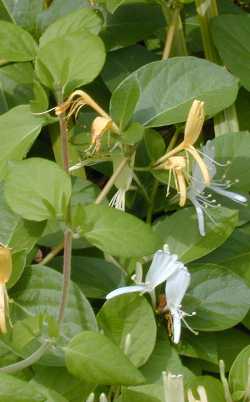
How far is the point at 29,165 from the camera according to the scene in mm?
726

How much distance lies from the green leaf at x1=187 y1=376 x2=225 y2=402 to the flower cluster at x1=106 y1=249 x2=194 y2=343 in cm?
4

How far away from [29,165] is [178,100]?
206 millimetres

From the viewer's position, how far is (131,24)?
0.97m

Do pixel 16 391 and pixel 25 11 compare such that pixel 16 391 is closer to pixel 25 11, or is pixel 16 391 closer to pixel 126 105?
pixel 126 105

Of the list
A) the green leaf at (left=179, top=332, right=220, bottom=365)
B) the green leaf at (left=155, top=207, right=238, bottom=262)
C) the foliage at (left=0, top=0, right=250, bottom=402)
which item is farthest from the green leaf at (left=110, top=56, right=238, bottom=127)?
the green leaf at (left=179, top=332, right=220, bottom=365)

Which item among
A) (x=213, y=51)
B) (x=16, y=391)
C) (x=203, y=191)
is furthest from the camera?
(x=213, y=51)

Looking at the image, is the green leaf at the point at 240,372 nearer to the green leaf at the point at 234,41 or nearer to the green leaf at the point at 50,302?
the green leaf at the point at 50,302

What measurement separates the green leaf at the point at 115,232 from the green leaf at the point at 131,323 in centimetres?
10

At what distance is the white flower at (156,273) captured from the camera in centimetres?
78

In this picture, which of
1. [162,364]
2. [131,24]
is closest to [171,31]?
[131,24]

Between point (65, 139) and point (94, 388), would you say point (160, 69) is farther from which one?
point (94, 388)

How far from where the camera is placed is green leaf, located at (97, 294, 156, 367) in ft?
2.55

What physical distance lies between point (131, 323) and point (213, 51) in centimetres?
39

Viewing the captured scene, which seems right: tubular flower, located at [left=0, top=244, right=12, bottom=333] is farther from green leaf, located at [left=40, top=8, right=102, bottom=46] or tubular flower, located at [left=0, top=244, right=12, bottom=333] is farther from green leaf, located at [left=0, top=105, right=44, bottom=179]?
green leaf, located at [left=40, top=8, right=102, bottom=46]
